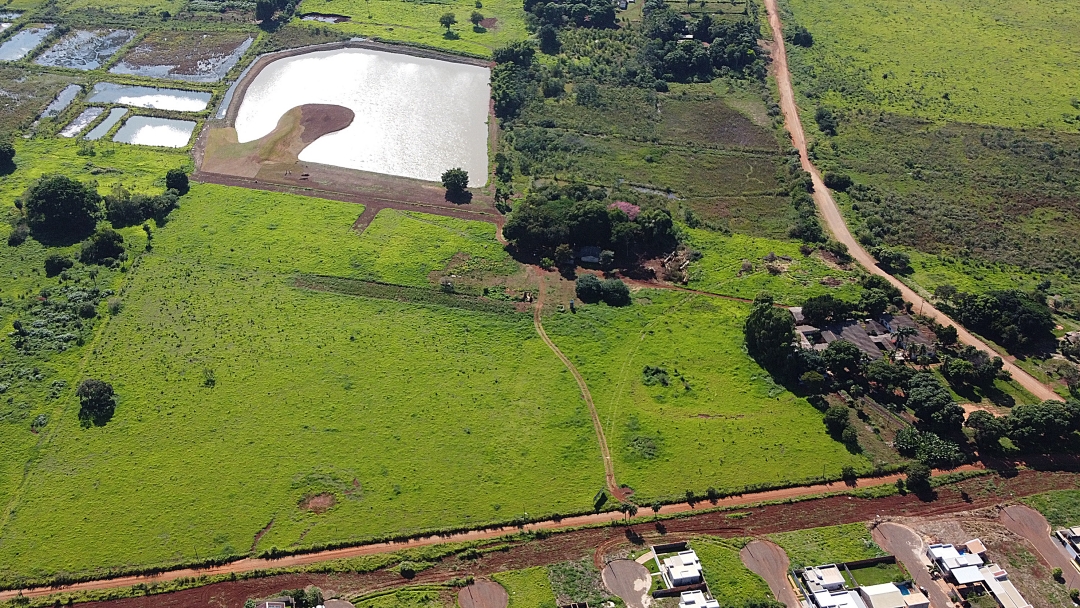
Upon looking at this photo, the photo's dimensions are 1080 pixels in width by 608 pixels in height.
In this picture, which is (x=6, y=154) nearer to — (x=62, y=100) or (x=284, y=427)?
(x=62, y=100)

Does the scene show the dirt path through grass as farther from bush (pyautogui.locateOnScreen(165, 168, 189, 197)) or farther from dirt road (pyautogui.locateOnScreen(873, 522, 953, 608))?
bush (pyautogui.locateOnScreen(165, 168, 189, 197))

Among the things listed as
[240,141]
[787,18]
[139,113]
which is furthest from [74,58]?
[787,18]

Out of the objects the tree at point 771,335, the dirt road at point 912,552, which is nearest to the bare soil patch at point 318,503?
the tree at point 771,335

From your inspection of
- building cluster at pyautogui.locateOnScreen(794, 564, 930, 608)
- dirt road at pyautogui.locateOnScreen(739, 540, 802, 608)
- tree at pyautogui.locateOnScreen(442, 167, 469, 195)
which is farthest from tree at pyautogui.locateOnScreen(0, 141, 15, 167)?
building cluster at pyautogui.locateOnScreen(794, 564, 930, 608)

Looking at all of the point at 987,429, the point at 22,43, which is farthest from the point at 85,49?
the point at 987,429

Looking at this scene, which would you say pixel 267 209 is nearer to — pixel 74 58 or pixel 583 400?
pixel 583 400
